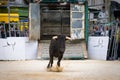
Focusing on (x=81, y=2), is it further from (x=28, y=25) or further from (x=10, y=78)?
(x=10, y=78)

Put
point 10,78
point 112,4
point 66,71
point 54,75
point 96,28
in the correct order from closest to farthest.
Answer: point 10,78, point 54,75, point 66,71, point 96,28, point 112,4

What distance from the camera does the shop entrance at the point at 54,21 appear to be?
72.8ft

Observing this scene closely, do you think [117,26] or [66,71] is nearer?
[66,71]

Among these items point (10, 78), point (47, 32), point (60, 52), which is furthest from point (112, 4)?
point (10, 78)

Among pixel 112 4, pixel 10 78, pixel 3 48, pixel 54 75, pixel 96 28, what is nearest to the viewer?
pixel 10 78

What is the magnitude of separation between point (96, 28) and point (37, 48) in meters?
3.23

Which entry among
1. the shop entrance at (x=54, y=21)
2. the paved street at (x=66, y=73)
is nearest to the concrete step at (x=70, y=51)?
the shop entrance at (x=54, y=21)

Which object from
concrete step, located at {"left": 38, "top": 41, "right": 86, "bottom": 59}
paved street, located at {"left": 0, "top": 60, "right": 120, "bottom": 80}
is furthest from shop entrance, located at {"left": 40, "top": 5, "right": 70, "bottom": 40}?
paved street, located at {"left": 0, "top": 60, "right": 120, "bottom": 80}

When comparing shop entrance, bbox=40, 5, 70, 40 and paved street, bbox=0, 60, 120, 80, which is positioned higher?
shop entrance, bbox=40, 5, 70, 40

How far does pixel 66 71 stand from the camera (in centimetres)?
1505

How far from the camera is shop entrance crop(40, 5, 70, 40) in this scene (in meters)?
22.2

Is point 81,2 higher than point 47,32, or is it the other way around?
point 81,2

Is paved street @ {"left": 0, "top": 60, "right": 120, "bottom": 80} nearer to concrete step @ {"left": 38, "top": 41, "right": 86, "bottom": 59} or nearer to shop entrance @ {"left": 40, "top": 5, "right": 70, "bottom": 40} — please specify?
concrete step @ {"left": 38, "top": 41, "right": 86, "bottom": 59}

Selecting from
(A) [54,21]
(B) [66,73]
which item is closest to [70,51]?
(A) [54,21]
